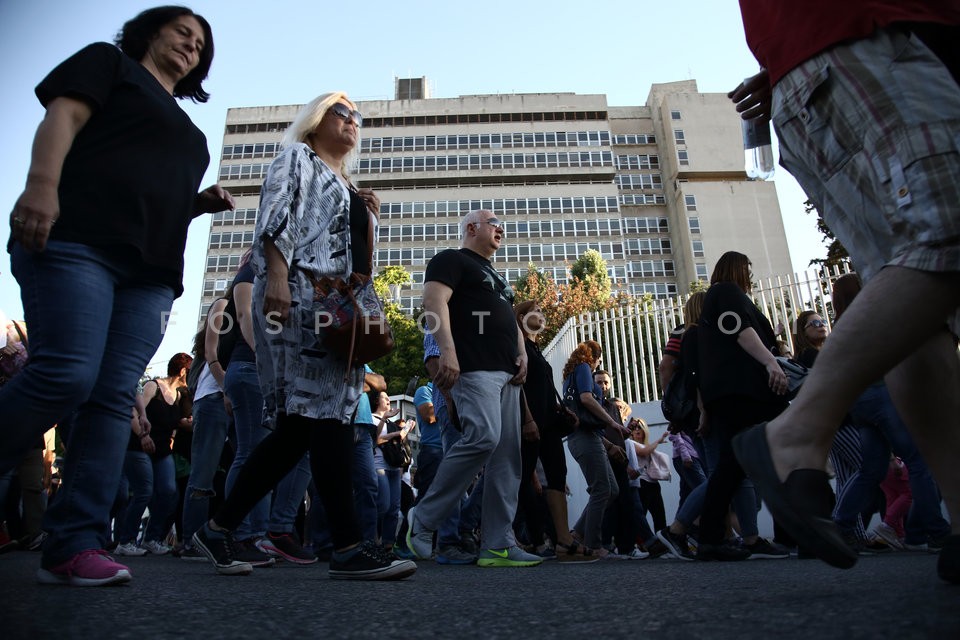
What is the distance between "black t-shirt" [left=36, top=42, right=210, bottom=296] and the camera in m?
2.43

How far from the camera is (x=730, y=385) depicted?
4309 mm

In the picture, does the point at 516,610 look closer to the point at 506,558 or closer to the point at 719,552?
the point at 506,558

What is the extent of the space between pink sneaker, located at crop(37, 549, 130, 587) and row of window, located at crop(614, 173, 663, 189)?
77.6m

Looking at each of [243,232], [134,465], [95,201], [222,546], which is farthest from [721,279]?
[243,232]

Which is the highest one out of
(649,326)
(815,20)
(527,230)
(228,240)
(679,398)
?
(527,230)

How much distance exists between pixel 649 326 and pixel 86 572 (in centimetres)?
955

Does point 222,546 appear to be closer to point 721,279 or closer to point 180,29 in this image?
point 180,29

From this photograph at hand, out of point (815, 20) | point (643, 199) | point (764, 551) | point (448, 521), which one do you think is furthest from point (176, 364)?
point (643, 199)

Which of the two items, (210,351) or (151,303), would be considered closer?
(151,303)

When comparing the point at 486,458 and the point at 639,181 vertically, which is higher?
the point at 639,181

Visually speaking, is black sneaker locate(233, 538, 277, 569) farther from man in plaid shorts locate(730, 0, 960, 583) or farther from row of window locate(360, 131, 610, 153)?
row of window locate(360, 131, 610, 153)

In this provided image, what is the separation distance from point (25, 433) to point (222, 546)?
110 cm

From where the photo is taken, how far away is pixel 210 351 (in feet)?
15.8

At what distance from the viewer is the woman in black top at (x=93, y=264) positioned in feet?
7.32
